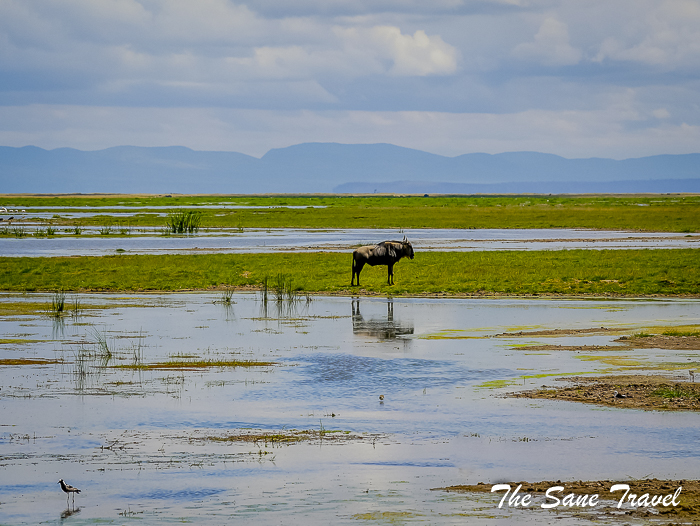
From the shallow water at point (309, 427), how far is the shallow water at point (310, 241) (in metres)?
28.3

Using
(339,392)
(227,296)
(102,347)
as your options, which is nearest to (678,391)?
(339,392)

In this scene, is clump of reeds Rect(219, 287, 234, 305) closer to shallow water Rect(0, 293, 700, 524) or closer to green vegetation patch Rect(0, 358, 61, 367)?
shallow water Rect(0, 293, 700, 524)

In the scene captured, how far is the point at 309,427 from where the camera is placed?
1350 centimetres

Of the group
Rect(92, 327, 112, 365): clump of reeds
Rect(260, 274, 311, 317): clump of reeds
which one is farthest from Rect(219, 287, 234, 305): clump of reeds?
Rect(92, 327, 112, 365): clump of reeds

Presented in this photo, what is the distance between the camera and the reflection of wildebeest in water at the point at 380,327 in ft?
75.3

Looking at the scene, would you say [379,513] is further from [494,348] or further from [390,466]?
[494,348]

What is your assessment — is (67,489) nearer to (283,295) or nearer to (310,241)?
(283,295)

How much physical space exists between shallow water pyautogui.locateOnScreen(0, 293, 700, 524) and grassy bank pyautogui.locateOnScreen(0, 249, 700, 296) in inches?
400

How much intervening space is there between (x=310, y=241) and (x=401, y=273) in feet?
76.8

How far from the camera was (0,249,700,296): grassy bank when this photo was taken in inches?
1340

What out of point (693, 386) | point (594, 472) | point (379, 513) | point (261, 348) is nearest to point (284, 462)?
point (379, 513)

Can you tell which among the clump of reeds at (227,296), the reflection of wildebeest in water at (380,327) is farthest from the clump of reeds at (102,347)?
the clump of reeds at (227,296)

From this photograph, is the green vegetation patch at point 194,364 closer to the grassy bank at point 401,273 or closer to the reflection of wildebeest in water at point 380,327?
the reflection of wildebeest in water at point 380,327

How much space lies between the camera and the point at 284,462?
38.5ft
